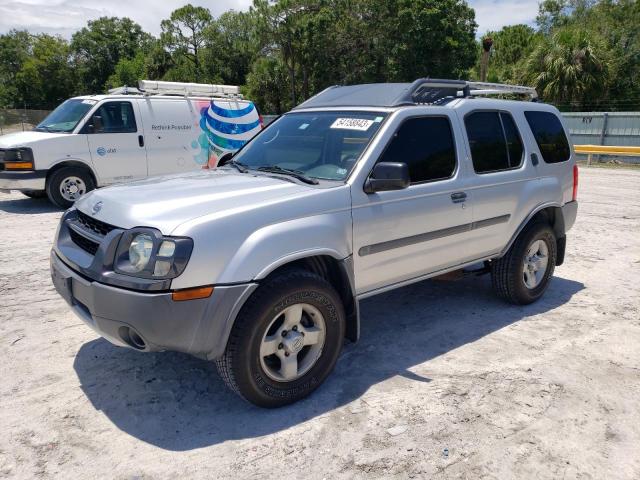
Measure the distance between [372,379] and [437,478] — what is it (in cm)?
103

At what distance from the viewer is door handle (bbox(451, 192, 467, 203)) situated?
416 cm

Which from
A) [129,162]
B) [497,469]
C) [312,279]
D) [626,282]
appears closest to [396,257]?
[312,279]

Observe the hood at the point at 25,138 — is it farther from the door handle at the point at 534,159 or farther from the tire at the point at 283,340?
the door handle at the point at 534,159

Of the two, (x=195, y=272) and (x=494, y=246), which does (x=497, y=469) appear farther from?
(x=494, y=246)

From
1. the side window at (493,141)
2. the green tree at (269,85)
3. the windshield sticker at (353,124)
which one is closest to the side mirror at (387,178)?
the windshield sticker at (353,124)

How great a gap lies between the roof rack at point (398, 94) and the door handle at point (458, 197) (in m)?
0.79

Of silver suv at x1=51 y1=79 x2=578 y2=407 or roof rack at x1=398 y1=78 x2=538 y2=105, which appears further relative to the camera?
roof rack at x1=398 y1=78 x2=538 y2=105

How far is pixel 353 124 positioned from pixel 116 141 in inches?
276

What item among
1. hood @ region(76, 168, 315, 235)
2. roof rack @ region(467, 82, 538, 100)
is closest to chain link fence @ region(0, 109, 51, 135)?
roof rack @ region(467, 82, 538, 100)

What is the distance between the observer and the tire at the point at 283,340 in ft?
9.91

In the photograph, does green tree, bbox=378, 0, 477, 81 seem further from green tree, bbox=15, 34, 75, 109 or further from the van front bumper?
green tree, bbox=15, 34, 75, 109

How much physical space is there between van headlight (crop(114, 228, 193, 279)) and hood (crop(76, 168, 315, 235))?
6cm

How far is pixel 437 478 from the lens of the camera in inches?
106

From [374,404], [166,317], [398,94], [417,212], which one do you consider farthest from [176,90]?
[374,404]
